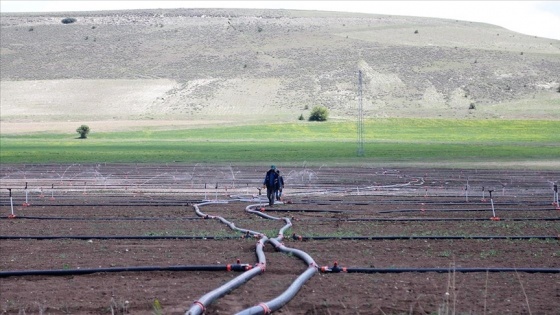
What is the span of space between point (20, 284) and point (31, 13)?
165 m

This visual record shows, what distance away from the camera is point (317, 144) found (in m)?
69.8

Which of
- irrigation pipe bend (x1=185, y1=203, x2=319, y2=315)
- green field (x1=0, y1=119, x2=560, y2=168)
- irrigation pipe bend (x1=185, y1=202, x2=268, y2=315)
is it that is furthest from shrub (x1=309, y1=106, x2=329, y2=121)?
irrigation pipe bend (x1=185, y1=202, x2=268, y2=315)

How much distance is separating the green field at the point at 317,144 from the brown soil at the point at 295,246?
17924 mm

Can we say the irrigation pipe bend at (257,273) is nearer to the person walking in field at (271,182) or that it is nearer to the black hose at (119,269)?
the black hose at (119,269)

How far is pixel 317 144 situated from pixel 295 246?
170 feet

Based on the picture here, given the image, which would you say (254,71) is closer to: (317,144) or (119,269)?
(317,144)

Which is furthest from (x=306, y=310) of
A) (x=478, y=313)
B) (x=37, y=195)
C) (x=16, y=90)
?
(x=16, y=90)

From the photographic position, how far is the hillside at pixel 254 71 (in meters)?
98.2

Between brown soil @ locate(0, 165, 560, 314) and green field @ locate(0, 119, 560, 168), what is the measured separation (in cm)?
1792

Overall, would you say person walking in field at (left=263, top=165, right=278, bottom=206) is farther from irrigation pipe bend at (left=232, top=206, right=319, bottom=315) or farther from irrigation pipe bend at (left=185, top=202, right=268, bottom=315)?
irrigation pipe bend at (left=185, top=202, right=268, bottom=315)

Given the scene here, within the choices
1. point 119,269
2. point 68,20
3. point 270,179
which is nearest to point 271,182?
point 270,179

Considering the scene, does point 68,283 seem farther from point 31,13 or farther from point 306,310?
point 31,13

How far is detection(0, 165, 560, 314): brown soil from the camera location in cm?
1222

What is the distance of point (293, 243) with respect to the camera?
18.6 meters
